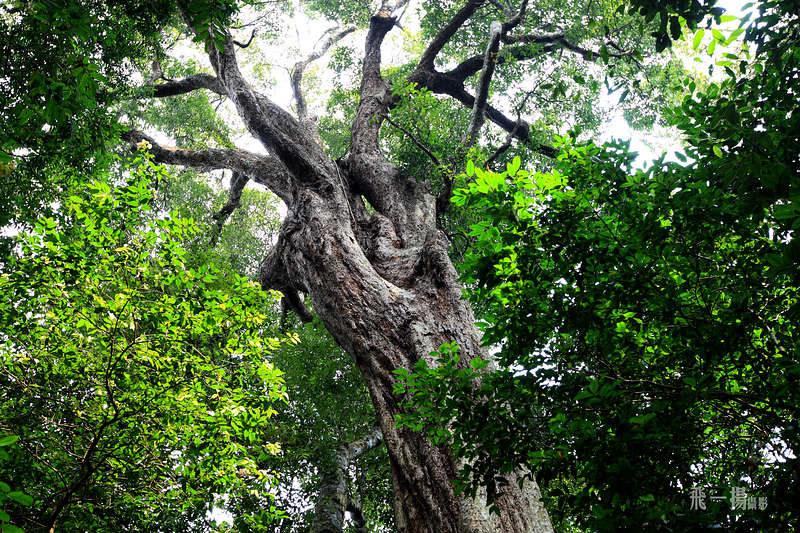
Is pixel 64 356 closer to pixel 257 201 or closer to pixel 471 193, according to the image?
pixel 471 193

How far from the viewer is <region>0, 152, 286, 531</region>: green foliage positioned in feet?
11.8

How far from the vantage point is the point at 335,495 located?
701 centimetres

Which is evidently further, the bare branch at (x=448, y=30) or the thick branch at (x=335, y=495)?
the bare branch at (x=448, y=30)

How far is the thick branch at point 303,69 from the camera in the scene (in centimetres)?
1053

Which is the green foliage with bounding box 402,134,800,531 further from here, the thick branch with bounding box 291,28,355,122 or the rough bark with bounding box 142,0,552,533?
the thick branch with bounding box 291,28,355,122

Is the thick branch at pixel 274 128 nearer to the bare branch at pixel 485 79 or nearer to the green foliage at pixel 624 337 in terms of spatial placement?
the bare branch at pixel 485 79

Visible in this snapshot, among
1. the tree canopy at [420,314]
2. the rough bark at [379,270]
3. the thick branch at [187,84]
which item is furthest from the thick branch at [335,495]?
the thick branch at [187,84]

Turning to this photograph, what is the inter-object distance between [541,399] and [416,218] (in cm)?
454

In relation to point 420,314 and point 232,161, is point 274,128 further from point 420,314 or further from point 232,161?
point 420,314

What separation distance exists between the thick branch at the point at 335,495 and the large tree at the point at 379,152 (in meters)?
2.42

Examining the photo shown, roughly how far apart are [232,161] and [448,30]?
173 inches

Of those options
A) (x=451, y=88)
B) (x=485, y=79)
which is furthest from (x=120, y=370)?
(x=451, y=88)

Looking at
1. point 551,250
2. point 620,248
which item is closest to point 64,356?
point 551,250

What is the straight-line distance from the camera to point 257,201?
539 inches
